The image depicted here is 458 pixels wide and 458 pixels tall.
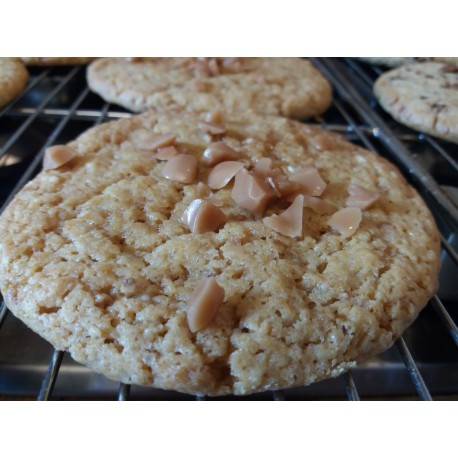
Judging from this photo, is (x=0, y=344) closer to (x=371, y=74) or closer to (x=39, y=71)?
(x=39, y=71)

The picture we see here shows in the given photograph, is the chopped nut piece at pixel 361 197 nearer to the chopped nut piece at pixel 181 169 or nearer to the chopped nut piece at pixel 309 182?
the chopped nut piece at pixel 309 182

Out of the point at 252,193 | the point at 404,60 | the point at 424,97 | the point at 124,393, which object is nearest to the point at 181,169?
the point at 252,193

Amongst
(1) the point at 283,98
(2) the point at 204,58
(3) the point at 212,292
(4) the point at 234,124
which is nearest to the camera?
(3) the point at 212,292

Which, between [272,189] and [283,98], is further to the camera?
[283,98]

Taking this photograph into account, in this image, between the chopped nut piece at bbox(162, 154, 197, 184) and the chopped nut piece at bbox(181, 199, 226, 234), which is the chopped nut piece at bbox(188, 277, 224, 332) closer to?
the chopped nut piece at bbox(181, 199, 226, 234)

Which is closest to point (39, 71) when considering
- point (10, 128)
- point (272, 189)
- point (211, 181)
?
point (10, 128)

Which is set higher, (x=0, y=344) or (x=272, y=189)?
(x=272, y=189)

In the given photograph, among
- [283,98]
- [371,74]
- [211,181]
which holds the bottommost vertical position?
[371,74]
